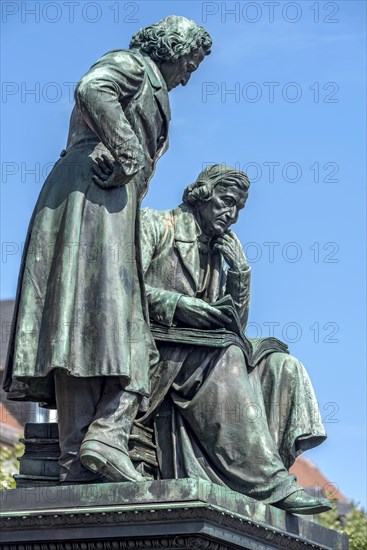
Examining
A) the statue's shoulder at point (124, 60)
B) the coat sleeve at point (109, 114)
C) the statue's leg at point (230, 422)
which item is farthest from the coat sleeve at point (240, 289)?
the statue's shoulder at point (124, 60)

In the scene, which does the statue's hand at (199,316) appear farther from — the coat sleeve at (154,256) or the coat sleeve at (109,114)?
the coat sleeve at (109,114)

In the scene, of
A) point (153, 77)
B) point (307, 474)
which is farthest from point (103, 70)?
point (307, 474)

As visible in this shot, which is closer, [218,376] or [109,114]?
[109,114]

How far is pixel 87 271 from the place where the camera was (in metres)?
12.1

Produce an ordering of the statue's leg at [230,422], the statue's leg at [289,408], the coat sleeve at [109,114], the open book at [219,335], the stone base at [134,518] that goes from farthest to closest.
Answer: the statue's leg at [289,408], the open book at [219,335], the statue's leg at [230,422], the coat sleeve at [109,114], the stone base at [134,518]

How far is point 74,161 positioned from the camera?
1240cm

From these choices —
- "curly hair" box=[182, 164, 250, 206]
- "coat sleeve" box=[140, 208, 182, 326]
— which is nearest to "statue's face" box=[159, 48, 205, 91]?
"curly hair" box=[182, 164, 250, 206]

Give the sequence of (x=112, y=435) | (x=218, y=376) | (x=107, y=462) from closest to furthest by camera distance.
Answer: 1. (x=107, y=462)
2. (x=112, y=435)
3. (x=218, y=376)

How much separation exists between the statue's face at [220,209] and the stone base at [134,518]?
2335 mm

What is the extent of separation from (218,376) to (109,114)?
6.36ft

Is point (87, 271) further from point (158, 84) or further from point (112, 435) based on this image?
point (158, 84)

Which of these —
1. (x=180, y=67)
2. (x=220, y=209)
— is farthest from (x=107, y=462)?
(x=180, y=67)

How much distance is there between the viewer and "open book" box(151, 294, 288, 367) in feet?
40.9

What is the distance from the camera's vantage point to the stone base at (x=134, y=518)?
37.0ft
